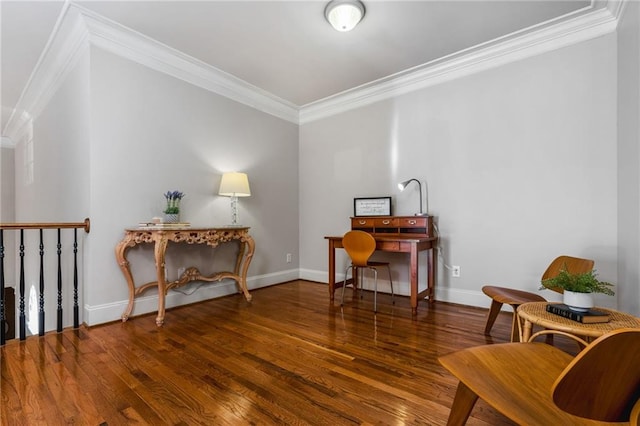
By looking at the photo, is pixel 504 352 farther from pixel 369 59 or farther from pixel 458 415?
pixel 369 59

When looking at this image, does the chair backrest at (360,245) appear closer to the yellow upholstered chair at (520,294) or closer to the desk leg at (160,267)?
the yellow upholstered chair at (520,294)

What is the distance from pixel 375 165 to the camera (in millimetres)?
3752

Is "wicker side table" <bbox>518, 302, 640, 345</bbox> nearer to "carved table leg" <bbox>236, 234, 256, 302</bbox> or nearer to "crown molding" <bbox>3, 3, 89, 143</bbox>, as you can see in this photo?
"carved table leg" <bbox>236, 234, 256, 302</bbox>

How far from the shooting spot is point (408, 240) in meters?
2.79

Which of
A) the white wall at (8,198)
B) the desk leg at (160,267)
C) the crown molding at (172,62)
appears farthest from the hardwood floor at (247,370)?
the white wall at (8,198)

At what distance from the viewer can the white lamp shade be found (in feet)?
10.8

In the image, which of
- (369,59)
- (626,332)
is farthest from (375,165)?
(626,332)

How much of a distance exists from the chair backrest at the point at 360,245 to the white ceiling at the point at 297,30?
1.84 m

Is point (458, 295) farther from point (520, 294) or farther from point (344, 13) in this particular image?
point (344, 13)

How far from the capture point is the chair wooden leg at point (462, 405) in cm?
102

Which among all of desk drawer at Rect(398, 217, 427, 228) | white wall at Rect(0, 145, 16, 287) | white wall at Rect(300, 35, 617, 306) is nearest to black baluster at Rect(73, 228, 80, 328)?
white wall at Rect(300, 35, 617, 306)

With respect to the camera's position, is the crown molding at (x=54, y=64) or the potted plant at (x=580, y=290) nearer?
the potted plant at (x=580, y=290)

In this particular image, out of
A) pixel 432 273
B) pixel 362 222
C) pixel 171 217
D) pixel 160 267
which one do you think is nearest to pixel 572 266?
pixel 432 273

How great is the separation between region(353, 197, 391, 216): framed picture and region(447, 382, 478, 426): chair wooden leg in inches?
101
